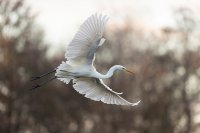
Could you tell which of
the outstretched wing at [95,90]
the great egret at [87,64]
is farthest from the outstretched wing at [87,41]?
the outstretched wing at [95,90]

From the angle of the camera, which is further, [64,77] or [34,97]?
[34,97]

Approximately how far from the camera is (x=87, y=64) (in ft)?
80.1

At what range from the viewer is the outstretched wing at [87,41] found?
23.0m

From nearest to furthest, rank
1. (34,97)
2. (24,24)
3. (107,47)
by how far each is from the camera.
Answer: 1. (24,24)
2. (34,97)
3. (107,47)

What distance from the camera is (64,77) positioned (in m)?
24.3

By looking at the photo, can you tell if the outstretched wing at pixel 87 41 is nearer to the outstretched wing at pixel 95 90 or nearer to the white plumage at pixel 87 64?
the white plumage at pixel 87 64

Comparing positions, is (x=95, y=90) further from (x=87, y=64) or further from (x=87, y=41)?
(x=87, y=41)

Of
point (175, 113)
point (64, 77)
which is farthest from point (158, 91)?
point (64, 77)

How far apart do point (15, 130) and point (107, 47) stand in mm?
11300

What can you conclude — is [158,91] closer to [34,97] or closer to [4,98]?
[34,97]

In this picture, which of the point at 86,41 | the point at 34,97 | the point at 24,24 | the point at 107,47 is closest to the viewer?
the point at 86,41

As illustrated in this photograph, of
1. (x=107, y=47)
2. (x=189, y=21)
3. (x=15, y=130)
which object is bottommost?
(x=15, y=130)

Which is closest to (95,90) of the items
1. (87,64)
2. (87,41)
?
(87,64)

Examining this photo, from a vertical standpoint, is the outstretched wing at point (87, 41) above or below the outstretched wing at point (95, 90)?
above
